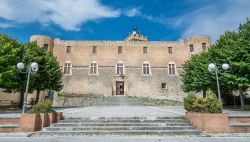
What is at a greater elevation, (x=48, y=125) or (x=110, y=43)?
(x=110, y=43)

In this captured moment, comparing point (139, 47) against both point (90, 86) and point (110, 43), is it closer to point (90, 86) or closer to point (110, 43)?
point (110, 43)

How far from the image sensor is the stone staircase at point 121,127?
336 inches

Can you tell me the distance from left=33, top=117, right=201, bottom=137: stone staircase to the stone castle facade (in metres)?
24.4

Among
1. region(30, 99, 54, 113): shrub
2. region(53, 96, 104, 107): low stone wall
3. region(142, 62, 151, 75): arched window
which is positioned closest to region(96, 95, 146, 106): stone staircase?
region(53, 96, 104, 107): low stone wall

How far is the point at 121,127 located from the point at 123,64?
2744cm

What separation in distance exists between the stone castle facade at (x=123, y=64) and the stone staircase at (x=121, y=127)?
24.4 meters

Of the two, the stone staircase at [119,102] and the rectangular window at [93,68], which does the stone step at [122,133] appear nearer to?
the stone staircase at [119,102]

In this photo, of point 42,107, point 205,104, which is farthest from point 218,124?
point 42,107

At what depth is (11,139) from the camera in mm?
7449

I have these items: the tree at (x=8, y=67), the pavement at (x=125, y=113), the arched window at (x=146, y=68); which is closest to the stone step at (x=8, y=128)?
the pavement at (x=125, y=113)

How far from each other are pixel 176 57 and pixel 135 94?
32.4 ft

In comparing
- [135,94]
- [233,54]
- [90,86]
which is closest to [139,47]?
[135,94]

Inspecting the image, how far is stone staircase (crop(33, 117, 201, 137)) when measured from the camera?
Answer: 853 cm

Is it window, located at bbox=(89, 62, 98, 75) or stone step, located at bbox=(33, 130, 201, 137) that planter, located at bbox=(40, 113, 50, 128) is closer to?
stone step, located at bbox=(33, 130, 201, 137)
